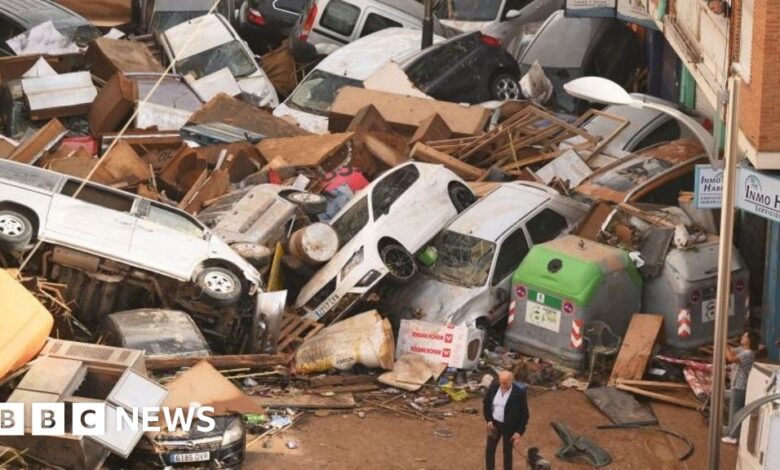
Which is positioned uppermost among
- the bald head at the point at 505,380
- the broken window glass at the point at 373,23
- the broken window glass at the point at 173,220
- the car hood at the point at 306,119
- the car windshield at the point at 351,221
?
the bald head at the point at 505,380

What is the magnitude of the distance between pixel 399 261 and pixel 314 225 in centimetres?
113

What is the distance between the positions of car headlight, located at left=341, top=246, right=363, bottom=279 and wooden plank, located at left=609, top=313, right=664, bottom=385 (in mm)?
3189

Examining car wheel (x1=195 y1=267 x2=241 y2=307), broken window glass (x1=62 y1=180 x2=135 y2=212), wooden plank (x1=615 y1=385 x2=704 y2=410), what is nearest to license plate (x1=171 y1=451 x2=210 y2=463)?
car wheel (x1=195 y1=267 x2=241 y2=307)

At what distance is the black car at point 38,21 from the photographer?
31.3 meters

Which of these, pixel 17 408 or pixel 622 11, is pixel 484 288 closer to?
pixel 17 408

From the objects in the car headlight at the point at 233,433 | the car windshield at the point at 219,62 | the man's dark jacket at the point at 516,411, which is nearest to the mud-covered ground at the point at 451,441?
the car headlight at the point at 233,433

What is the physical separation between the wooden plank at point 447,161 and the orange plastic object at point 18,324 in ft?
25.0

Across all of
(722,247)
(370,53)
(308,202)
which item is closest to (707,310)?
(722,247)

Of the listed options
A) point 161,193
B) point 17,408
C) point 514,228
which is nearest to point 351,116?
point 161,193

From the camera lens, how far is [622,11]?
95.6ft

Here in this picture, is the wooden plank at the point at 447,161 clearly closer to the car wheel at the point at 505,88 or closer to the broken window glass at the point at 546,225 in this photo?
the broken window glass at the point at 546,225

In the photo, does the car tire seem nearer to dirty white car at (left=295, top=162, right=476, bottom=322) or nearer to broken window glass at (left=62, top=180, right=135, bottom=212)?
broken window glass at (left=62, top=180, right=135, bottom=212)

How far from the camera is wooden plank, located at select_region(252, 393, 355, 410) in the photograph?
1903 centimetres

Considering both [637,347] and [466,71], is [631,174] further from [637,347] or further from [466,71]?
[466,71]
